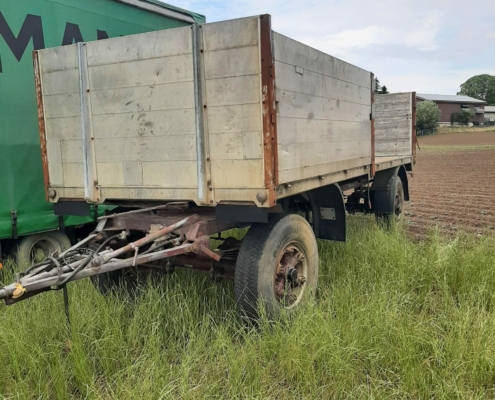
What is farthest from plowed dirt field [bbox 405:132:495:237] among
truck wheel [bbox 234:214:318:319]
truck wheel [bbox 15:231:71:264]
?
truck wheel [bbox 15:231:71:264]

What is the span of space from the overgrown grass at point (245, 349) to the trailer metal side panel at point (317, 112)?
1189 millimetres

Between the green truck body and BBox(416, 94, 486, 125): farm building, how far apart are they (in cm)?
7570

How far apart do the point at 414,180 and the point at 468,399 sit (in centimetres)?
1522

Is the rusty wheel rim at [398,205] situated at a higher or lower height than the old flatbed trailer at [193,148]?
lower

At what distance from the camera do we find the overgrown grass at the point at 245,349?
9.68 feet

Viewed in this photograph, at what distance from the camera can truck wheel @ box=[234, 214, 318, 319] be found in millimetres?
3705

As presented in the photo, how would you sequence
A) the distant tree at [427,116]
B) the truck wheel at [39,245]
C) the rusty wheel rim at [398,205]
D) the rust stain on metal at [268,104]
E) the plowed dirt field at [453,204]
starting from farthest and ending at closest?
the distant tree at [427,116], the plowed dirt field at [453,204], the rusty wheel rim at [398,205], the truck wheel at [39,245], the rust stain on metal at [268,104]

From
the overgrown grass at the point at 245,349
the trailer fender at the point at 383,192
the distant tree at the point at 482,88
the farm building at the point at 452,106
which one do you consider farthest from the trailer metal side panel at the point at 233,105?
the distant tree at the point at 482,88

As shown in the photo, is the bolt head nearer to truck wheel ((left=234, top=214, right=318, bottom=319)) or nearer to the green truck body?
truck wheel ((left=234, top=214, right=318, bottom=319))

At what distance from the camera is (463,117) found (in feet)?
240

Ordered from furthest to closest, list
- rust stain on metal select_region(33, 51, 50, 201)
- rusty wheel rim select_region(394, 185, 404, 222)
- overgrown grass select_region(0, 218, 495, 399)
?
rusty wheel rim select_region(394, 185, 404, 222) → rust stain on metal select_region(33, 51, 50, 201) → overgrown grass select_region(0, 218, 495, 399)

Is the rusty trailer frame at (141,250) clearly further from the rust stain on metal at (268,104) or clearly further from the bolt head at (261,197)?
the rust stain on metal at (268,104)

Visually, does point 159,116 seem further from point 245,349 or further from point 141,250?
point 245,349

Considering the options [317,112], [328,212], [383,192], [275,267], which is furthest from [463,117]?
[275,267]
